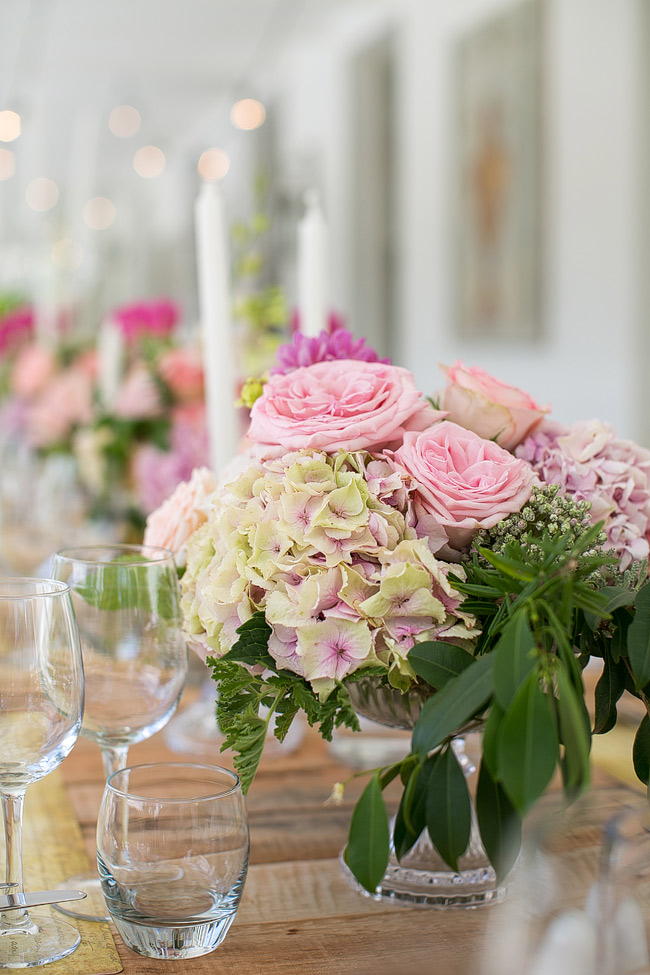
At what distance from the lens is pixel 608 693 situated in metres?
0.61

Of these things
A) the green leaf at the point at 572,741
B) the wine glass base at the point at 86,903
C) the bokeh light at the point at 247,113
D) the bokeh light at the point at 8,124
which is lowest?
the wine glass base at the point at 86,903

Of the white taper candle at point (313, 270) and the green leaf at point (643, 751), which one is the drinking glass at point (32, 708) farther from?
the white taper candle at point (313, 270)

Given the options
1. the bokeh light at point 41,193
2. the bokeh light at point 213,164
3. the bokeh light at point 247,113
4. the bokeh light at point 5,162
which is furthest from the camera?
the bokeh light at point 41,193

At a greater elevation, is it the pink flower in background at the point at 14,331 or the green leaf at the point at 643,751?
the pink flower in background at the point at 14,331

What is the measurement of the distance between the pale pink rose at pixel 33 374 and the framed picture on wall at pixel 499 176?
2.24 meters

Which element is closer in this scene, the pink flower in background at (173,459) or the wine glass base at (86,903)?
the wine glass base at (86,903)

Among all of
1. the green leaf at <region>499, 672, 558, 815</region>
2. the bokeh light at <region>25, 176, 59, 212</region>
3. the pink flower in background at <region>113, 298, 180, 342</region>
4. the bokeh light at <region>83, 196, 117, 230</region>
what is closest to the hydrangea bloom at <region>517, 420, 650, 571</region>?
the green leaf at <region>499, 672, 558, 815</region>

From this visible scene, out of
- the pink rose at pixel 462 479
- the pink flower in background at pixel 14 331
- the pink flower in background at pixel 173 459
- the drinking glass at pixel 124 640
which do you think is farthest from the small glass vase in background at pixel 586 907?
the pink flower in background at pixel 14 331

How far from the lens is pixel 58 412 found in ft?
6.01

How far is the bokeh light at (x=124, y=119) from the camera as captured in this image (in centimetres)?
292

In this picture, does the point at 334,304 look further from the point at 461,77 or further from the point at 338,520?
the point at 338,520

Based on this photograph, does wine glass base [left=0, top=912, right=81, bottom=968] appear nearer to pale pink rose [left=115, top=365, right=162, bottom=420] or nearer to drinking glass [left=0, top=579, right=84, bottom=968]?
drinking glass [left=0, top=579, right=84, bottom=968]

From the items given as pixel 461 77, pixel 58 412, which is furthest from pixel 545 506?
pixel 461 77

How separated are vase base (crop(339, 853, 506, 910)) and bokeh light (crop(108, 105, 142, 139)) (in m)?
2.58
